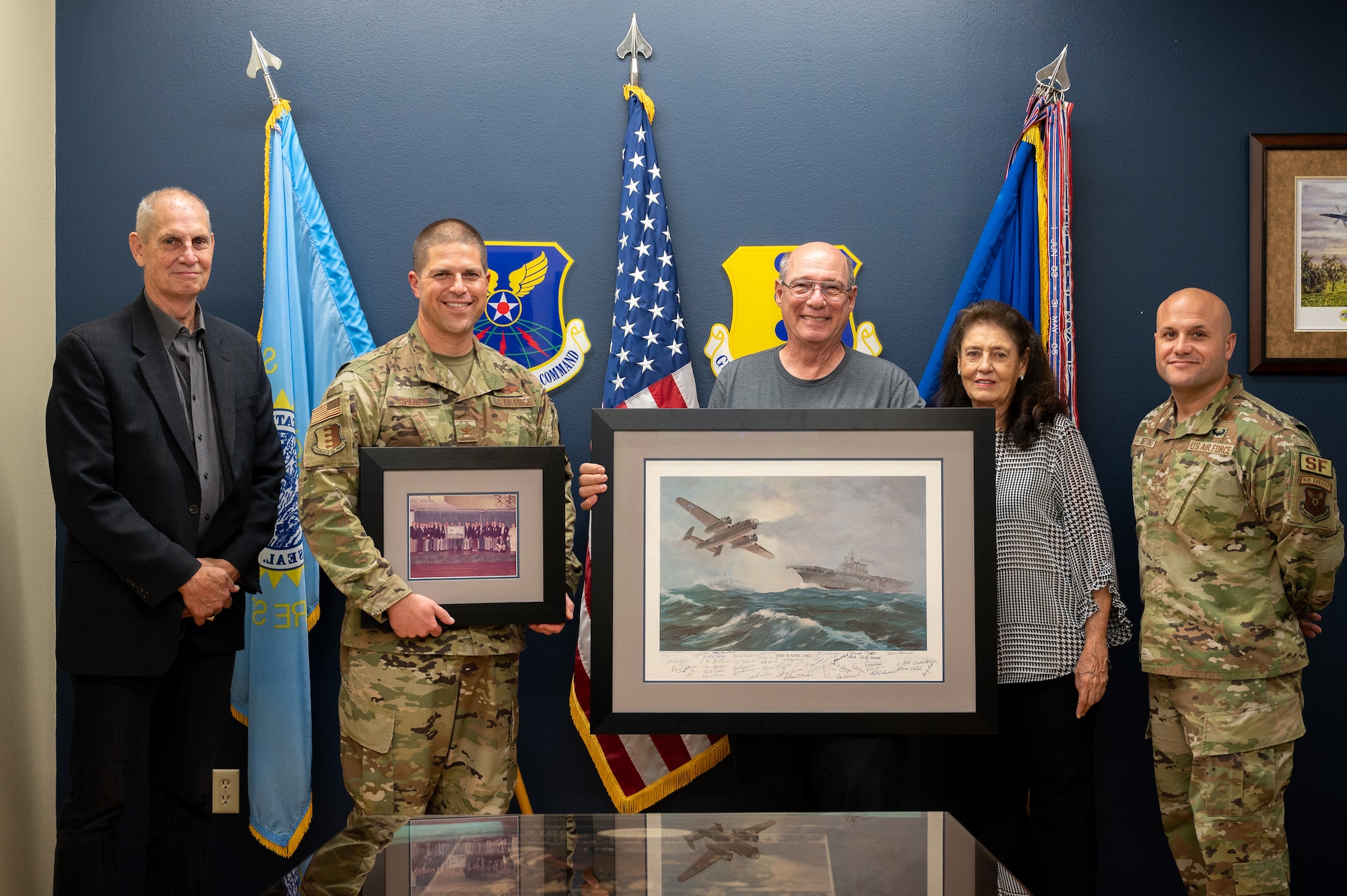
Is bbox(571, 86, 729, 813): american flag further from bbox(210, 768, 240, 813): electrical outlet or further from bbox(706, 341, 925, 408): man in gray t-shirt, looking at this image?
bbox(210, 768, 240, 813): electrical outlet

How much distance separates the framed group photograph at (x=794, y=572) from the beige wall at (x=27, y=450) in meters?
1.89

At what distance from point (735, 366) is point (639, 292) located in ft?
1.57

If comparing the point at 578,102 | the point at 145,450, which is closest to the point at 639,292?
the point at 578,102

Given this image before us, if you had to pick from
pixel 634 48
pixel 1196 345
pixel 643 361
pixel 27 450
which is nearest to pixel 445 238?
pixel 643 361

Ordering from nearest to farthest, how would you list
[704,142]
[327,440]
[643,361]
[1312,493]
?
[327,440] < [1312,493] < [643,361] < [704,142]

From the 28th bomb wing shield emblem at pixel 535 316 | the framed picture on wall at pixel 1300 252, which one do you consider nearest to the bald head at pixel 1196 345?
the framed picture on wall at pixel 1300 252

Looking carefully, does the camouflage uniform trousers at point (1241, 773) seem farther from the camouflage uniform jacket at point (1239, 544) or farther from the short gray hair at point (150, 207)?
the short gray hair at point (150, 207)

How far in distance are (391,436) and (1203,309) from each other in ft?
6.88

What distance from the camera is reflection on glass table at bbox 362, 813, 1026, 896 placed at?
47.4 inches

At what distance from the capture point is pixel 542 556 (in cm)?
218

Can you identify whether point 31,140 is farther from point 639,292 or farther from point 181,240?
point 639,292

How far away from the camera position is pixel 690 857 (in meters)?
1.28

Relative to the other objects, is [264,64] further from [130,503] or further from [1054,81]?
[1054,81]

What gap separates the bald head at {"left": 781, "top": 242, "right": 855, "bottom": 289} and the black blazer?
59.5 inches
